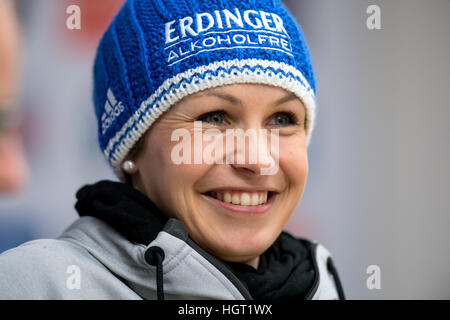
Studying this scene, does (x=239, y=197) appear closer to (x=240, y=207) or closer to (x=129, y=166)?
(x=240, y=207)

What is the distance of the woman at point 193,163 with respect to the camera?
1.12 m

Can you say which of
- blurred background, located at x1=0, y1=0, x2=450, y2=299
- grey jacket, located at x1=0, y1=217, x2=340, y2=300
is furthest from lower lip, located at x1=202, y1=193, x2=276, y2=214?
blurred background, located at x1=0, y1=0, x2=450, y2=299

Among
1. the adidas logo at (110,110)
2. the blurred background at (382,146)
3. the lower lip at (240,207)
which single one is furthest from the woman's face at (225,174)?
the blurred background at (382,146)

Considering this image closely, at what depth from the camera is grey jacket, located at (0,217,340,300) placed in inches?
41.6

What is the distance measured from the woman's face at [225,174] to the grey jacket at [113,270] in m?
0.07

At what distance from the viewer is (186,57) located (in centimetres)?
118

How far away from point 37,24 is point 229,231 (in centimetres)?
168

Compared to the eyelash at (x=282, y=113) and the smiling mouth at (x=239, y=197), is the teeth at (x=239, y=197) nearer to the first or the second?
the smiling mouth at (x=239, y=197)

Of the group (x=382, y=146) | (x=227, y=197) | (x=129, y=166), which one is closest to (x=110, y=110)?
(x=129, y=166)

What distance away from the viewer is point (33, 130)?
238 cm

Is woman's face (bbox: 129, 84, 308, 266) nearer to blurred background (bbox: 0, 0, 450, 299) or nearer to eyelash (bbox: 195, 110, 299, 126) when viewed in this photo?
eyelash (bbox: 195, 110, 299, 126)

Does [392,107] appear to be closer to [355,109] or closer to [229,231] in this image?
[355,109]

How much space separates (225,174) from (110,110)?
356 millimetres
